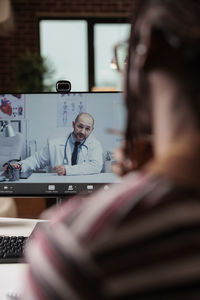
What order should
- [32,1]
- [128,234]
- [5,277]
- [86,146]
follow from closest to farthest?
[128,234]
[5,277]
[86,146]
[32,1]

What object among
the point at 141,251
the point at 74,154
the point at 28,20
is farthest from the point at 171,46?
the point at 28,20

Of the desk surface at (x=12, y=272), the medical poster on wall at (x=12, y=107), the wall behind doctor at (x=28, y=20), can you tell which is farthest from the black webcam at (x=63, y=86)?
the wall behind doctor at (x=28, y=20)

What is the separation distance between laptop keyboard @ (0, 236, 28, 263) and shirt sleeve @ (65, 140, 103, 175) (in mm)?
300

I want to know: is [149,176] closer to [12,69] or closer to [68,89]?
[68,89]

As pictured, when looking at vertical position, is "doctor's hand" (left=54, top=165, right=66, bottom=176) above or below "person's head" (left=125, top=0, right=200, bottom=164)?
below

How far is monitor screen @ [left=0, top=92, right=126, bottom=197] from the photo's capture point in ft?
4.99

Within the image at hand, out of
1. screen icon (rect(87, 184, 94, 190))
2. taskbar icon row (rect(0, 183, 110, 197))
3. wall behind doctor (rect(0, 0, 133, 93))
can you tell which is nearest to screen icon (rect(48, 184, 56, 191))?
taskbar icon row (rect(0, 183, 110, 197))

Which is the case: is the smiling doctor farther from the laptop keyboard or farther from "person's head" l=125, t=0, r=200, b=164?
"person's head" l=125, t=0, r=200, b=164

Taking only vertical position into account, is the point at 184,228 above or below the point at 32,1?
below

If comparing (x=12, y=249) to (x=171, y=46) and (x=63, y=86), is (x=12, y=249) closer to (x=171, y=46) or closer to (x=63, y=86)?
A: (x=63, y=86)

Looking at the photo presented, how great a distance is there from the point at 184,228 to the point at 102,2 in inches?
218

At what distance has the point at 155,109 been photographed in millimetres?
420

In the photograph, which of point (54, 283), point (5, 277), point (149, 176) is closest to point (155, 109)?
point (149, 176)

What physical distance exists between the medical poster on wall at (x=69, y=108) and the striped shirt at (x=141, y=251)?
1164 mm
